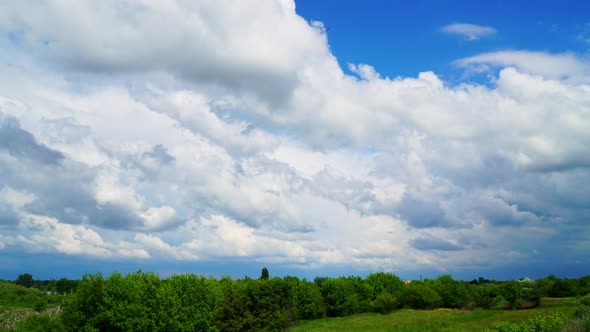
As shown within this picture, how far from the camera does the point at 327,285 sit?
96125 mm

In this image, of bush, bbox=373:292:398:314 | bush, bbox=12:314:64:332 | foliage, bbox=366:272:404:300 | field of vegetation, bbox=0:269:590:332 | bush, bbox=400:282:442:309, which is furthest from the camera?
foliage, bbox=366:272:404:300

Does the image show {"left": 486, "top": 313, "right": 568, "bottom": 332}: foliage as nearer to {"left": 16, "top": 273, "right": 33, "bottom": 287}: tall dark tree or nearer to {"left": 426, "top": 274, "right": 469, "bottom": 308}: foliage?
{"left": 426, "top": 274, "right": 469, "bottom": 308}: foliage

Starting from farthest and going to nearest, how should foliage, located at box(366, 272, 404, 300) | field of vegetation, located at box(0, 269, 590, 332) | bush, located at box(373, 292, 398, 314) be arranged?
1. foliage, located at box(366, 272, 404, 300)
2. bush, located at box(373, 292, 398, 314)
3. field of vegetation, located at box(0, 269, 590, 332)

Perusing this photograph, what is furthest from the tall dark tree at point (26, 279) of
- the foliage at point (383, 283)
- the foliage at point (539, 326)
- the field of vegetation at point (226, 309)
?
the foliage at point (539, 326)

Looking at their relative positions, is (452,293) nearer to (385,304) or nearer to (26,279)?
(385,304)

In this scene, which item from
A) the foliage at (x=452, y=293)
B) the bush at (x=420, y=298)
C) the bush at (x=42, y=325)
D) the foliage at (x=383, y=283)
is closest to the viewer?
the bush at (x=42, y=325)

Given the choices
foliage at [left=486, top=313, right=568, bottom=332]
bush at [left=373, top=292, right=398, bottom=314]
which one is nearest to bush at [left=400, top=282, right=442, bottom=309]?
bush at [left=373, top=292, right=398, bottom=314]

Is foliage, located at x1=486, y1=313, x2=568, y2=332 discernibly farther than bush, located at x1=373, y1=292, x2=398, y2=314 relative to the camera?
No

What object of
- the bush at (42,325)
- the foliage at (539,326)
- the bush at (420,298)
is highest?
the bush at (420,298)

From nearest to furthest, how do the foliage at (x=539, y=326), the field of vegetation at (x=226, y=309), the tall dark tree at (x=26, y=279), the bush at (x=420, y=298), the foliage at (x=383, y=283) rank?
the foliage at (x=539, y=326), the field of vegetation at (x=226, y=309), the bush at (x=420, y=298), the foliage at (x=383, y=283), the tall dark tree at (x=26, y=279)

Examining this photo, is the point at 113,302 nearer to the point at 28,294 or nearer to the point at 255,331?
the point at 255,331

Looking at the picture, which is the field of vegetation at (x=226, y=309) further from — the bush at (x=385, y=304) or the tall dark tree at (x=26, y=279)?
the tall dark tree at (x=26, y=279)

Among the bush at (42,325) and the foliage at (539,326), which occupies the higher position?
the foliage at (539,326)

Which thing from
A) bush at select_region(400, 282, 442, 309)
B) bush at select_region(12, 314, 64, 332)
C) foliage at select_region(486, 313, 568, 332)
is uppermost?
bush at select_region(400, 282, 442, 309)
